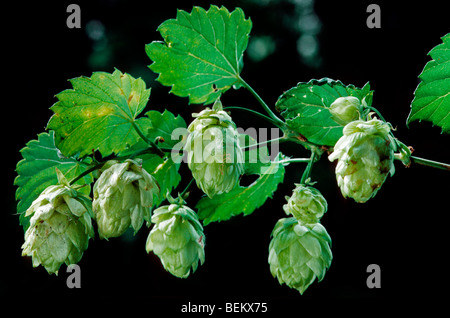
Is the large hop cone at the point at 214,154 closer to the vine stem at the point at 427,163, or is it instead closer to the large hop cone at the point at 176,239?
the large hop cone at the point at 176,239

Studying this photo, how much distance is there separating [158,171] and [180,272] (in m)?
0.19

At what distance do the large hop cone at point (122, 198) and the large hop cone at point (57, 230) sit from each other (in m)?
0.03

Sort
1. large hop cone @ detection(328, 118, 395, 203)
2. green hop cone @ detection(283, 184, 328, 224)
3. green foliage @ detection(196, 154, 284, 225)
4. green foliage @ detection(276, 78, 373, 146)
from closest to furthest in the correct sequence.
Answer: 1. large hop cone @ detection(328, 118, 395, 203)
2. green hop cone @ detection(283, 184, 328, 224)
3. green foliage @ detection(276, 78, 373, 146)
4. green foliage @ detection(196, 154, 284, 225)

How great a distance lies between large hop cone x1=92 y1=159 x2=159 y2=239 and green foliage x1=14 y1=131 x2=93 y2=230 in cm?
19

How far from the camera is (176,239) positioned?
2.16ft

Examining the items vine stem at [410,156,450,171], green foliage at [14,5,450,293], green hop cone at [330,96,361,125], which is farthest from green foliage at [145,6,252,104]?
vine stem at [410,156,450,171]

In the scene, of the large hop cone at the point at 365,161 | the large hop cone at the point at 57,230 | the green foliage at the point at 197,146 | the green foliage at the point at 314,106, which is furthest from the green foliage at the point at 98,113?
the large hop cone at the point at 365,161

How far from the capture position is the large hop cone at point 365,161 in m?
0.54

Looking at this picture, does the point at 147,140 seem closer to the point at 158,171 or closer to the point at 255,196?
the point at 158,171

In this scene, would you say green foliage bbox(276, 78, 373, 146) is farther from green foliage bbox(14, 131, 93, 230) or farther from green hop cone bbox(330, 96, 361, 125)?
green foliage bbox(14, 131, 93, 230)

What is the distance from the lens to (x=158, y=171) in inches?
30.7

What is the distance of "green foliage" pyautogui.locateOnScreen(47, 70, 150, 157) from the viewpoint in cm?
73

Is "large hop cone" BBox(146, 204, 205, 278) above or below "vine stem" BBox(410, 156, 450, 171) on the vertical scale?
below

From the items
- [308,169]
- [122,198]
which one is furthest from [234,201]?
[122,198]
